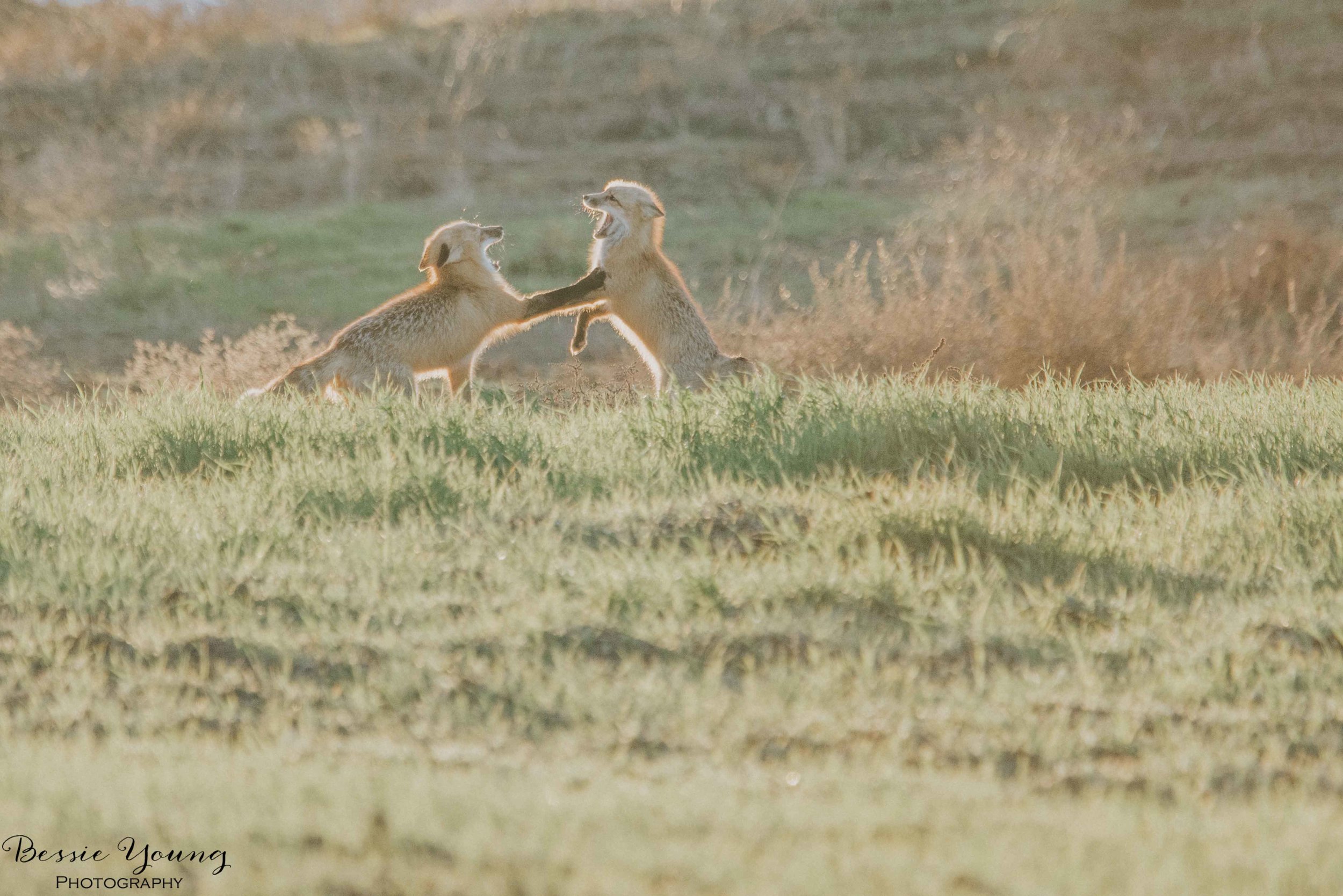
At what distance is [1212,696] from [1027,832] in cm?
134

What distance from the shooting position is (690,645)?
4531mm

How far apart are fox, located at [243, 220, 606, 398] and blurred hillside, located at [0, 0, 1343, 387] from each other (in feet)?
19.6

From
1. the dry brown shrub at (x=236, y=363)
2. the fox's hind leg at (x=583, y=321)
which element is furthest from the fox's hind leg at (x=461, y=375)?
the dry brown shrub at (x=236, y=363)

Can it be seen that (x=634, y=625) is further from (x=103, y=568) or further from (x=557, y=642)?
(x=103, y=568)

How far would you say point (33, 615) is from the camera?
477 centimetres

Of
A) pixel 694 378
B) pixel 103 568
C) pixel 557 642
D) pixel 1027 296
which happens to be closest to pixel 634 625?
pixel 557 642

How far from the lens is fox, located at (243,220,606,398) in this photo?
8.08 meters

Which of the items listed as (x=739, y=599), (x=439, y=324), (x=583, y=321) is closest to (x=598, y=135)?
(x=583, y=321)

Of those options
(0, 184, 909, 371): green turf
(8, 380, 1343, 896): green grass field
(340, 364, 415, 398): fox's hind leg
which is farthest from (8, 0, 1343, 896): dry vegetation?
(340, 364, 415, 398): fox's hind leg

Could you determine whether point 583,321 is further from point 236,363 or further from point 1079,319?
point 1079,319

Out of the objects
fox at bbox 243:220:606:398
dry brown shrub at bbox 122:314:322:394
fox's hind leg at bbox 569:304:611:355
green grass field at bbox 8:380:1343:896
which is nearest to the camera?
green grass field at bbox 8:380:1343:896

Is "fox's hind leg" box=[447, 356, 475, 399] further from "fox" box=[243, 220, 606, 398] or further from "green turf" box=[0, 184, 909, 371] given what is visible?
"green turf" box=[0, 184, 909, 371]

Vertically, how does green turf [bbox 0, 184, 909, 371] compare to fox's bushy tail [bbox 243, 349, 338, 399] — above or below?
above

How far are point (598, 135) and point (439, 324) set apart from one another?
16.4 metres
